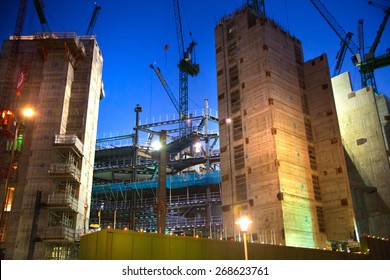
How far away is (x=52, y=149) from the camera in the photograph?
171 ft

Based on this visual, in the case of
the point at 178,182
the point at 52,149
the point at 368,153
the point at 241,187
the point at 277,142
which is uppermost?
the point at 178,182

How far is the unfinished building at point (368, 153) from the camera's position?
56.1 meters

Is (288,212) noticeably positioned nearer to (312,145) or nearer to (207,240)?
(312,145)

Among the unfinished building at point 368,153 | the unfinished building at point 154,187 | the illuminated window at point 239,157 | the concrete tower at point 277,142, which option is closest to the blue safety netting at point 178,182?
the unfinished building at point 154,187

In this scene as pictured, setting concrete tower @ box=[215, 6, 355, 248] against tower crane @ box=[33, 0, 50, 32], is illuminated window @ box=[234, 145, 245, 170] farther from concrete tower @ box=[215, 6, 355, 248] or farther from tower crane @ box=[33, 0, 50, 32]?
tower crane @ box=[33, 0, 50, 32]

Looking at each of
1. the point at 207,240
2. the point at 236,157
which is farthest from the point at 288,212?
the point at 207,240

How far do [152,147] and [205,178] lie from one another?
16.5m

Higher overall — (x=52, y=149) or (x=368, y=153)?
(x=368, y=153)

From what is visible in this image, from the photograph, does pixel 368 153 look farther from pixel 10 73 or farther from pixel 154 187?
pixel 10 73

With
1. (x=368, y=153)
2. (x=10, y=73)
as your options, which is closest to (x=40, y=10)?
(x=10, y=73)

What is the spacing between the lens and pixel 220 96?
168 feet

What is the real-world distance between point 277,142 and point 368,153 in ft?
80.0

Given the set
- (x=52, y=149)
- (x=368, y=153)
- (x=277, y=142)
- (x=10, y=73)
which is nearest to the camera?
(x=277, y=142)

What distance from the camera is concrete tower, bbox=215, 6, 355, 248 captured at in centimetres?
4106
